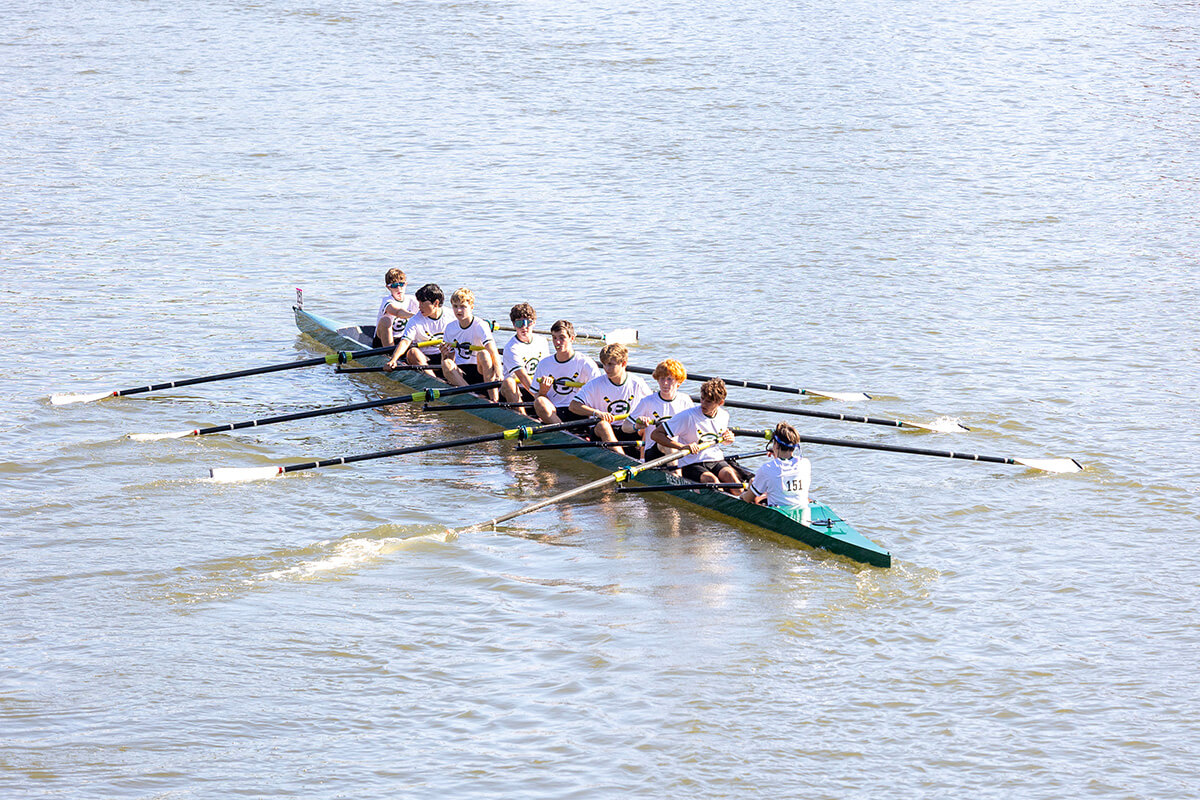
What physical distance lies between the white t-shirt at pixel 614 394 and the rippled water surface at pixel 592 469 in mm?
923

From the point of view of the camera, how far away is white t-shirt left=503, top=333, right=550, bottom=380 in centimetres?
1507

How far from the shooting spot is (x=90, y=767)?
29.7 ft

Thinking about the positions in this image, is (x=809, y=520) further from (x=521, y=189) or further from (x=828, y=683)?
(x=521, y=189)

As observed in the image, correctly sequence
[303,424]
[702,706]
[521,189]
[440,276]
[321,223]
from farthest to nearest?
1. [521,189]
2. [321,223]
3. [440,276]
4. [303,424]
5. [702,706]

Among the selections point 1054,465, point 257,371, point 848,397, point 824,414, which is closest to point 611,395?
point 824,414

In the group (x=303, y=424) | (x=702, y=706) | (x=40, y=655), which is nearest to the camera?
(x=702, y=706)

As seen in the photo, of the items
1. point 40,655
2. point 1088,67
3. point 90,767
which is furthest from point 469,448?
point 1088,67

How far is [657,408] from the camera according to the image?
42.8 feet

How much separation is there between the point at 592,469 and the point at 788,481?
2816 millimetres

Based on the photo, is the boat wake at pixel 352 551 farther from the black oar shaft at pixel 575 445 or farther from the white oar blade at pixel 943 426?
the white oar blade at pixel 943 426

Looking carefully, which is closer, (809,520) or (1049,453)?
(809,520)

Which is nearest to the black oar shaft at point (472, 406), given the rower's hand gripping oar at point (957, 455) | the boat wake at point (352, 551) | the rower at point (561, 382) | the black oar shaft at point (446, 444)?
the rower at point (561, 382)

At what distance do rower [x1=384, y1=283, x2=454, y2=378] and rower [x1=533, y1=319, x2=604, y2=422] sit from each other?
82.5 inches

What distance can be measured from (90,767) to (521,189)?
18.4 meters
